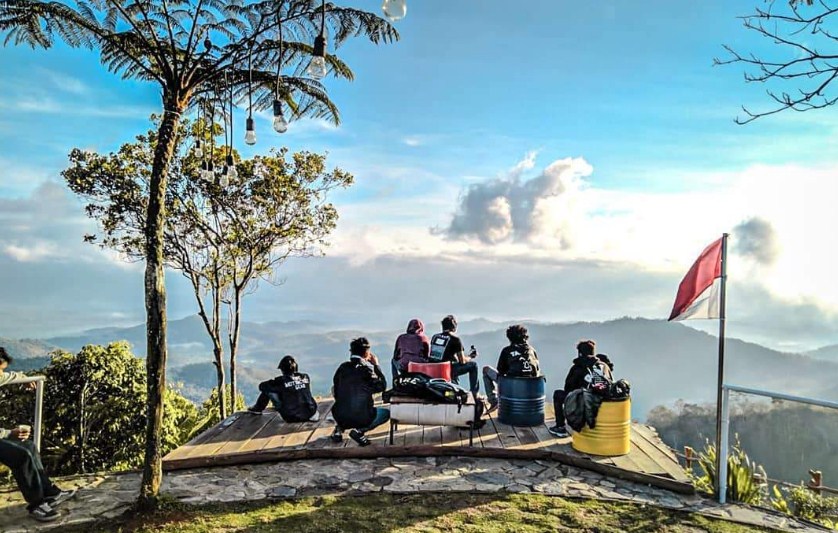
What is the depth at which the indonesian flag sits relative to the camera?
7.08m

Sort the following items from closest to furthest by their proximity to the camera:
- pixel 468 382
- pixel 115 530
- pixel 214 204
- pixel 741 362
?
pixel 115 530, pixel 468 382, pixel 214 204, pixel 741 362

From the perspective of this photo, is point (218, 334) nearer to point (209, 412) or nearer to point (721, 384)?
point (209, 412)

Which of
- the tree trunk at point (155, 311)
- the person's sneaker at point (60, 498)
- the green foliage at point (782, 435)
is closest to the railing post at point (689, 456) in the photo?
the tree trunk at point (155, 311)

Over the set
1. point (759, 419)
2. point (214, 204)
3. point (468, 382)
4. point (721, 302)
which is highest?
point (214, 204)

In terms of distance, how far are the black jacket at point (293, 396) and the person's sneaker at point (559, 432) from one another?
3739 millimetres

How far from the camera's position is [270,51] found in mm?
7254

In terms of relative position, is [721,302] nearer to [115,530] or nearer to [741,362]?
[115,530]

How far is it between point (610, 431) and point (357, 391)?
11.2 ft

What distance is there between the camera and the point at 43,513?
5844mm

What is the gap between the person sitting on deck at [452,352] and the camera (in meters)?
9.34

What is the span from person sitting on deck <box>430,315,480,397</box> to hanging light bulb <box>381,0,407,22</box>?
6.11 meters

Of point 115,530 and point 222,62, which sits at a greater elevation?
point 222,62

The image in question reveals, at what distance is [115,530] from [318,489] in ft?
6.96

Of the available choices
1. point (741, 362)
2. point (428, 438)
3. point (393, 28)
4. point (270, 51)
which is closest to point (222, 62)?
point (270, 51)
